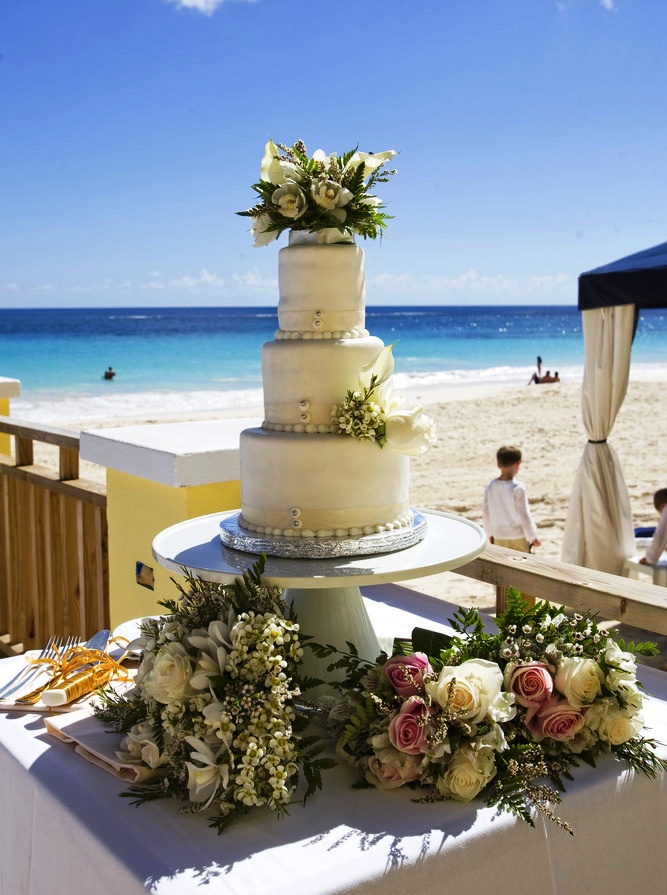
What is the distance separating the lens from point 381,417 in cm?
171

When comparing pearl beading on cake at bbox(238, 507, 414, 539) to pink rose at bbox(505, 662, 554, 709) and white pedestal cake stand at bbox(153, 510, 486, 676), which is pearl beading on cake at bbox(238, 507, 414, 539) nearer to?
white pedestal cake stand at bbox(153, 510, 486, 676)

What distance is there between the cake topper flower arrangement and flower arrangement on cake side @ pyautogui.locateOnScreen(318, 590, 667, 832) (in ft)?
2.83

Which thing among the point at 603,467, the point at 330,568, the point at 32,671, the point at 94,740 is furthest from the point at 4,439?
the point at 330,568

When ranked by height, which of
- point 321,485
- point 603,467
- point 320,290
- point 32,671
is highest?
point 320,290

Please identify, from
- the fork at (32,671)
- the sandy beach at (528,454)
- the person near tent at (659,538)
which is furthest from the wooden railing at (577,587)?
the person near tent at (659,538)

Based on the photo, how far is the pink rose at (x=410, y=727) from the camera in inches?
56.1

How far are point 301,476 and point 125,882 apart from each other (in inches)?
31.6

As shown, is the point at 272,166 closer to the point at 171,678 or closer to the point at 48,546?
the point at 171,678

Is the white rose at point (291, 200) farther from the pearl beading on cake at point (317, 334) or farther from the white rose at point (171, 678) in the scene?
the white rose at point (171, 678)

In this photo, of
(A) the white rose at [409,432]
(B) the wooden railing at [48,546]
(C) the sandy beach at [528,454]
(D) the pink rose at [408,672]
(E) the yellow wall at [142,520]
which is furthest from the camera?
(C) the sandy beach at [528,454]

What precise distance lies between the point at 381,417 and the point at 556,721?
673 mm

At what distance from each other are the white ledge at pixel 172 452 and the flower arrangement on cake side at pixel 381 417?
3.58ft

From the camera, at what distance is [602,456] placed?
6.43 m

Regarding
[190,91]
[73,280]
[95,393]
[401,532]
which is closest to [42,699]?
[401,532]
